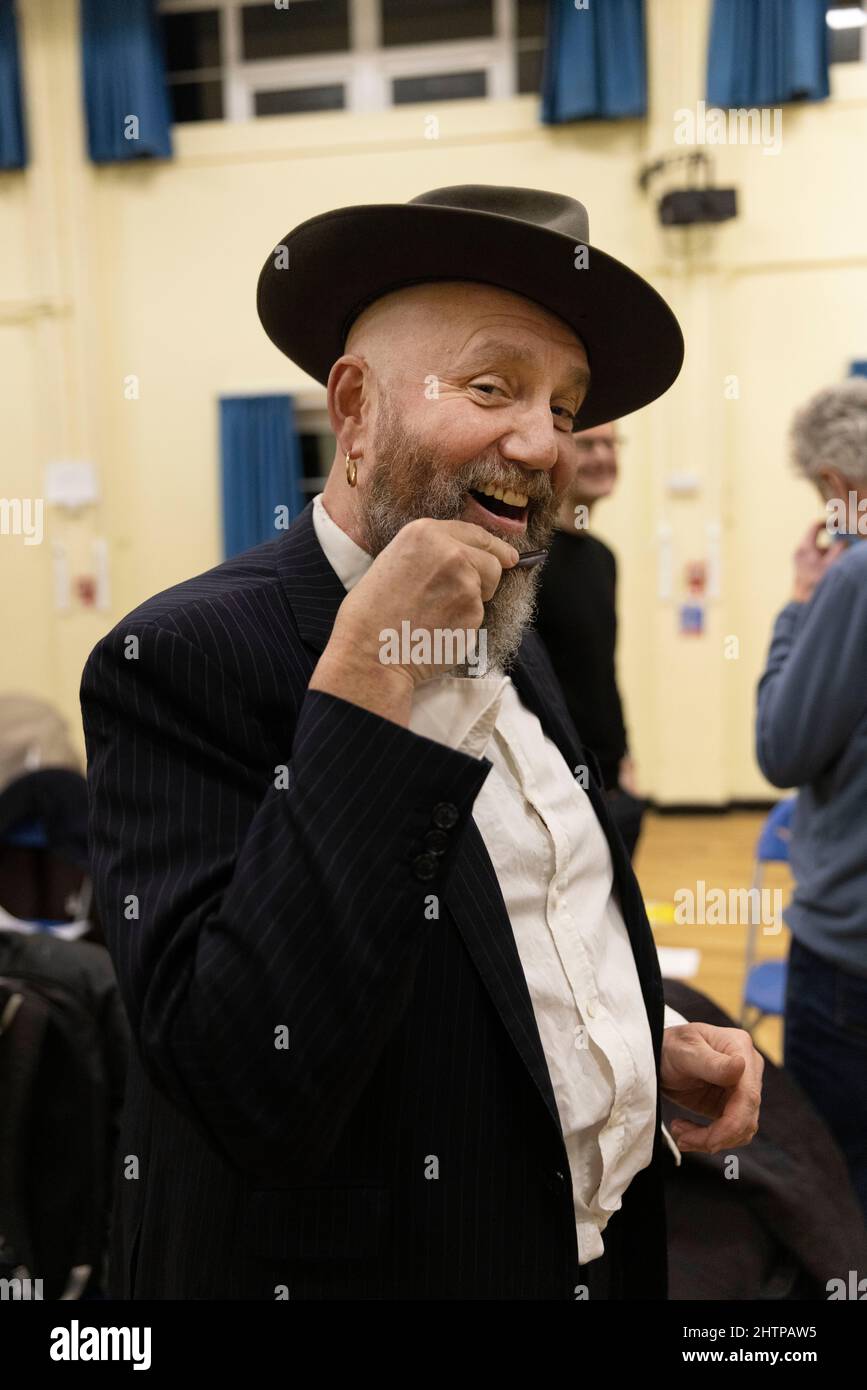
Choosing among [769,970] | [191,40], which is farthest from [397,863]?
[191,40]

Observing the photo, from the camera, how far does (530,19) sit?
6789 millimetres

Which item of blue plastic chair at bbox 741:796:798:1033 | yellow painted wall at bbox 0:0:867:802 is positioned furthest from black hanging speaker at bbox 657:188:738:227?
blue plastic chair at bbox 741:796:798:1033

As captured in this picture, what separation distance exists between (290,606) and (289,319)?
1.20 feet

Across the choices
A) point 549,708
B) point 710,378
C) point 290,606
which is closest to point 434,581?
point 290,606

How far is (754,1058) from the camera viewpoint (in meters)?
1.21

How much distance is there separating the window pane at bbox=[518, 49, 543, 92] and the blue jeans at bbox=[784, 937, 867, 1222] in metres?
6.47

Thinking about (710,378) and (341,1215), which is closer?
(341,1215)

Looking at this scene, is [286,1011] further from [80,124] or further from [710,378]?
[80,124]

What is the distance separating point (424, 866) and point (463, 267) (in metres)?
0.56

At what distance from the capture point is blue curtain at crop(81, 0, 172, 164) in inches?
268

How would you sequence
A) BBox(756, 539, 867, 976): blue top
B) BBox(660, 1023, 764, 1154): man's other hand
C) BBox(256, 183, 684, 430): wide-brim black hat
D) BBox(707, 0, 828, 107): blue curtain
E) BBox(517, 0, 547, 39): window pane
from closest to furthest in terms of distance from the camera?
→ BBox(256, 183, 684, 430): wide-brim black hat < BBox(660, 1023, 764, 1154): man's other hand < BBox(756, 539, 867, 976): blue top < BBox(707, 0, 828, 107): blue curtain < BBox(517, 0, 547, 39): window pane

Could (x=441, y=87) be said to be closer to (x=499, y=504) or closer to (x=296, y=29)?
(x=296, y=29)

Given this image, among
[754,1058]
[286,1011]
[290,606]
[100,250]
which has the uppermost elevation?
[100,250]

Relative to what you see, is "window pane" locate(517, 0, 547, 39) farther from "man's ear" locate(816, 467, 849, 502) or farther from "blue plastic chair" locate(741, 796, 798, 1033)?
"man's ear" locate(816, 467, 849, 502)
